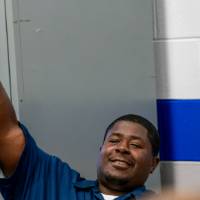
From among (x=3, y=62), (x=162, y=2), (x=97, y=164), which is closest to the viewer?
(x=3, y=62)

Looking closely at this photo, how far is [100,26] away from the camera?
1.52 meters

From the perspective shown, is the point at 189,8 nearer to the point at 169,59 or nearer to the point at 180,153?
the point at 169,59

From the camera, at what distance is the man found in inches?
52.2

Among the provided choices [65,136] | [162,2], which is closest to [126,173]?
[65,136]

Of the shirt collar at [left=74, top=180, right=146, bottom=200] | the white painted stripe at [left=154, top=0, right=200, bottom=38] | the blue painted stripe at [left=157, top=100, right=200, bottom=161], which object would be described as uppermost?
the white painted stripe at [left=154, top=0, right=200, bottom=38]

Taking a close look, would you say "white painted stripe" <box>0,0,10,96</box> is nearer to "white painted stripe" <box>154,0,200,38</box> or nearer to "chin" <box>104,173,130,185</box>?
"chin" <box>104,173,130,185</box>

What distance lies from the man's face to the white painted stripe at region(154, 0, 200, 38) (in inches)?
14.2

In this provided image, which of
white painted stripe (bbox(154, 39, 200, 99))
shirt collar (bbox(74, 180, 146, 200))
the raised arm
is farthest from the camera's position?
white painted stripe (bbox(154, 39, 200, 99))

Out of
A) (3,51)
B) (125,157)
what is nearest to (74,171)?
(125,157)

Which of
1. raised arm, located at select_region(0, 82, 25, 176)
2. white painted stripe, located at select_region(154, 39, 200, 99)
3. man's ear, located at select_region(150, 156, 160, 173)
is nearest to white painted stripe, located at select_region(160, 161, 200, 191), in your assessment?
man's ear, located at select_region(150, 156, 160, 173)

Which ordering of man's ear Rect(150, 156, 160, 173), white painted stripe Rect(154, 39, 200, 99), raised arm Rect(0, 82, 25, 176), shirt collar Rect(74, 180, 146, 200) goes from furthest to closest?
white painted stripe Rect(154, 39, 200, 99) < man's ear Rect(150, 156, 160, 173) < shirt collar Rect(74, 180, 146, 200) < raised arm Rect(0, 82, 25, 176)

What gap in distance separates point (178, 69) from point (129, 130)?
0.33m

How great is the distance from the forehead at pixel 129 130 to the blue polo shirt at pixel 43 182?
0.17 metres

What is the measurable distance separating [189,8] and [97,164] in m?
0.63
